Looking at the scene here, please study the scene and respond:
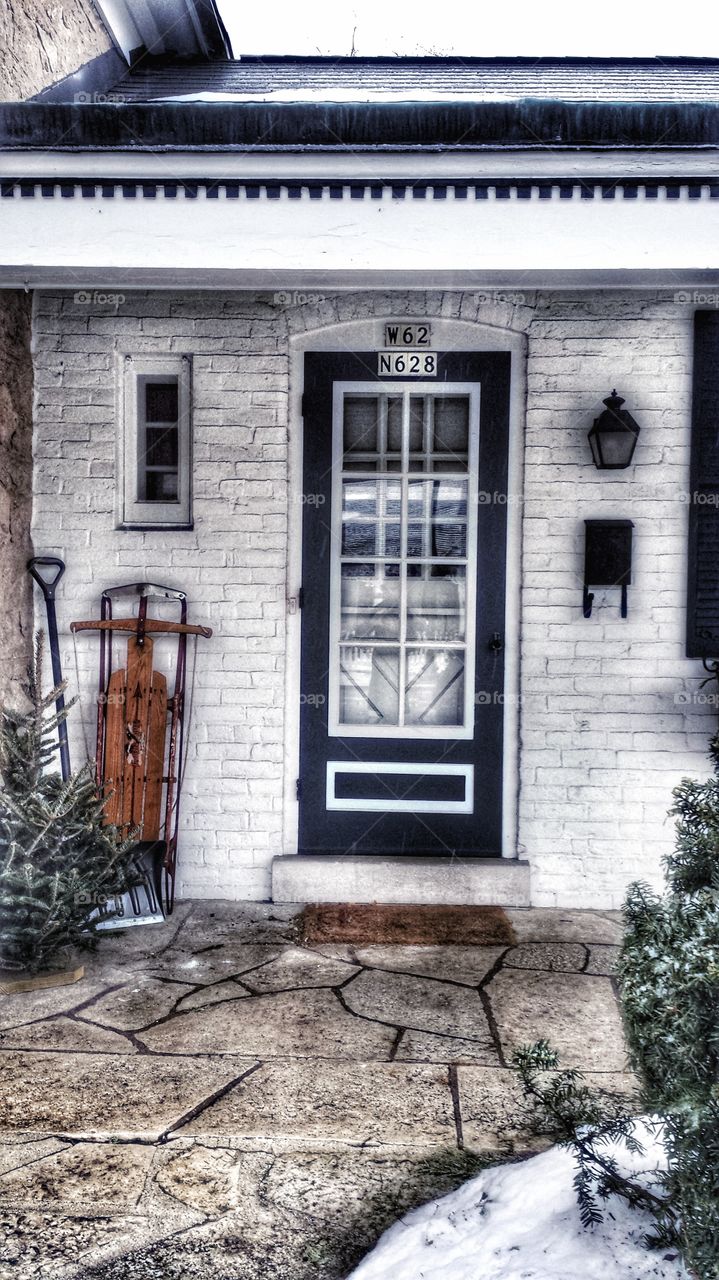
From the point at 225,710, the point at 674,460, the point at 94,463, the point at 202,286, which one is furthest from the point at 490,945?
the point at 202,286

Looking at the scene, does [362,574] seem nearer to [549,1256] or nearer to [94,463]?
[94,463]

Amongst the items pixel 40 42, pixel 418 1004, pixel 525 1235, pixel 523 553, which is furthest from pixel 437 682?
pixel 40 42

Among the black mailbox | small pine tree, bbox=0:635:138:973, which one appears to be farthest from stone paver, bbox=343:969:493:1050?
the black mailbox

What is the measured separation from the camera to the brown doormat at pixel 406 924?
13.2ft

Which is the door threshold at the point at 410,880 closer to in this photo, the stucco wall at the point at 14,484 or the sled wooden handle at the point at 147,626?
the sled wooden handle at the point at 147,626

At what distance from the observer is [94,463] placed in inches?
179

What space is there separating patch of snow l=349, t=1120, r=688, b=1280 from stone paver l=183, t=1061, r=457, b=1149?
35 centimetres

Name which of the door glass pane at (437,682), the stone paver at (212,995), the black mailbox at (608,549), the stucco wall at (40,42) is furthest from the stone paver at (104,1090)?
the stucco wall at (40,42)

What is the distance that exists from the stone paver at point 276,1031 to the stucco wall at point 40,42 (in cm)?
384

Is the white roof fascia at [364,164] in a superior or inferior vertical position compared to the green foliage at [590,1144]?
superior

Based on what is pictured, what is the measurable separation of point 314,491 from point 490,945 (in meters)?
2.26

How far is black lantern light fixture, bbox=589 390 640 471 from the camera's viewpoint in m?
4.27

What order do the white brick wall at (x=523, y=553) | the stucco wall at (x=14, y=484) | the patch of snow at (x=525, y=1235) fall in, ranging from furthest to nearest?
the white brick wall at (x=523, y=553) < the stucco wall at (x=14, y=484) < the patch of snow at (x=525, y=1235)

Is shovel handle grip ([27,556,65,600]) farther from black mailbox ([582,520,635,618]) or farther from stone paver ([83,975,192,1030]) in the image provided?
black mailbox ([582,520,635,618])
